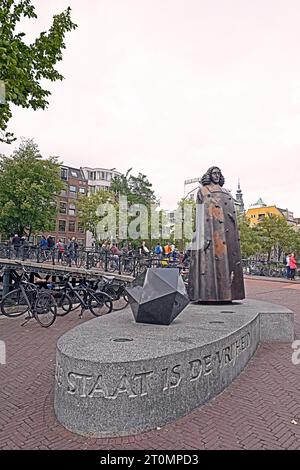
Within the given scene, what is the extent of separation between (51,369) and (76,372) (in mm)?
2535

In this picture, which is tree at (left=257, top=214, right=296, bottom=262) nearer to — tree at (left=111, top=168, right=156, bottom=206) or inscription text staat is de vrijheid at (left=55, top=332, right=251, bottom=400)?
tree at (left=111, top=168, right=156, bottom=206)

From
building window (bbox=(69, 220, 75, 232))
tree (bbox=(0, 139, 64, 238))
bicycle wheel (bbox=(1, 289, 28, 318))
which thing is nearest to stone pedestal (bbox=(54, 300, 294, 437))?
bicycle wheel (bbox=(1, 289, 28, 318))

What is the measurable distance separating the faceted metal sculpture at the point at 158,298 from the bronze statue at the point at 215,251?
2.49 m

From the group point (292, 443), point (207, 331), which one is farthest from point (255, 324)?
point (292, 443)

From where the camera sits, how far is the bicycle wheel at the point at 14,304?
1059cm

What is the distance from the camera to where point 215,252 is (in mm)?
9070

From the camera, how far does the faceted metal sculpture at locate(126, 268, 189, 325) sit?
631cm

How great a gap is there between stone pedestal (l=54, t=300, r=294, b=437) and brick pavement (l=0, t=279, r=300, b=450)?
0.13 metres

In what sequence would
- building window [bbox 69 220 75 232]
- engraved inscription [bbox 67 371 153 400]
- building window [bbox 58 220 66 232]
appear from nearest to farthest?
engraved inscription [bbox 67 371 153 400] < building window [bbox 58 220 66 232] < building window [bbox 69 220 75 232]

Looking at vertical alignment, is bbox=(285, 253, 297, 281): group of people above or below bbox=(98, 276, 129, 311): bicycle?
above

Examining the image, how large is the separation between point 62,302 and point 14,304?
1.46 meters

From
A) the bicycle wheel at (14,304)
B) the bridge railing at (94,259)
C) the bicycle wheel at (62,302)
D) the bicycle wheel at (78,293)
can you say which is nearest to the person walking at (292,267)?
the bridge railing at (94,259)

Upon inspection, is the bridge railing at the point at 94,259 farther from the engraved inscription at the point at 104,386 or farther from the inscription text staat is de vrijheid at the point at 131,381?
the engraved inscription at the point at 104,386

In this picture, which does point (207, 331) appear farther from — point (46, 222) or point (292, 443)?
point (46, 222)
